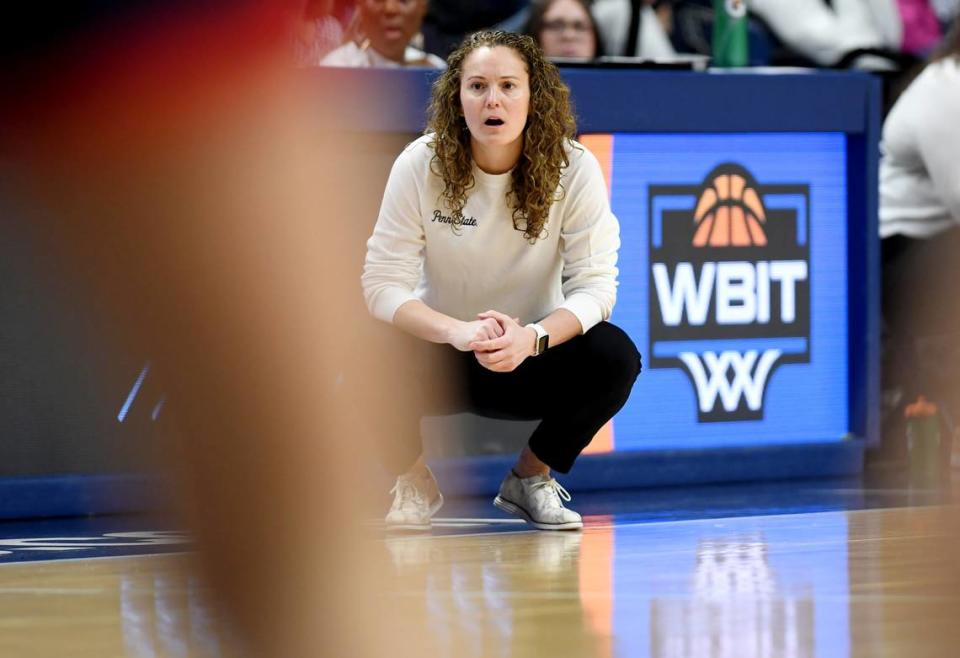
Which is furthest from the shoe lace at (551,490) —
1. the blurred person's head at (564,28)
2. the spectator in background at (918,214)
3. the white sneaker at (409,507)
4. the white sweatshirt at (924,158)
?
the blurred person's head at (564,28)

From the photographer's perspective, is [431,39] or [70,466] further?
[431,39]

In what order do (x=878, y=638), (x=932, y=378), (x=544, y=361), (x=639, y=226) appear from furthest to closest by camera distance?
(x=932, y=378)
(x=639, y=226)
(x=544, y=361)
(x=878, y=638)

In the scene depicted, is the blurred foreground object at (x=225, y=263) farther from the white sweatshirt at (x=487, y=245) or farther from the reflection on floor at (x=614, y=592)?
the white sweatshirt at (x=487, y=245)

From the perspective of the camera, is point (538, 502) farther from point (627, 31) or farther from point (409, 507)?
point (627, 31)

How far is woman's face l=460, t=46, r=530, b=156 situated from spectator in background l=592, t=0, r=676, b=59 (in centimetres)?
176

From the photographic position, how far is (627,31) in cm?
439

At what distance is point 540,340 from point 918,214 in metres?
1.47

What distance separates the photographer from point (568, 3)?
4008 mm

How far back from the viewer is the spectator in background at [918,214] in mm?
3500

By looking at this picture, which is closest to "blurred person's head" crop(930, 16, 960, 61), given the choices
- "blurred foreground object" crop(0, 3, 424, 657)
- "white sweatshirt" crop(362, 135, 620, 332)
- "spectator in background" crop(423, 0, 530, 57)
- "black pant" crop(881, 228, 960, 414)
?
"black pant" crop(881, 228, 960, 414)

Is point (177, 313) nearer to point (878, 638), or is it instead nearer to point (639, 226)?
point (878, 638)

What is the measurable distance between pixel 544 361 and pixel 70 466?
99 centimetres

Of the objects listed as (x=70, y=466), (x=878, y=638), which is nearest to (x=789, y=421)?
(x=70, y=466)

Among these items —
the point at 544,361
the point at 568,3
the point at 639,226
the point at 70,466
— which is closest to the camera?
the point at 544,361
